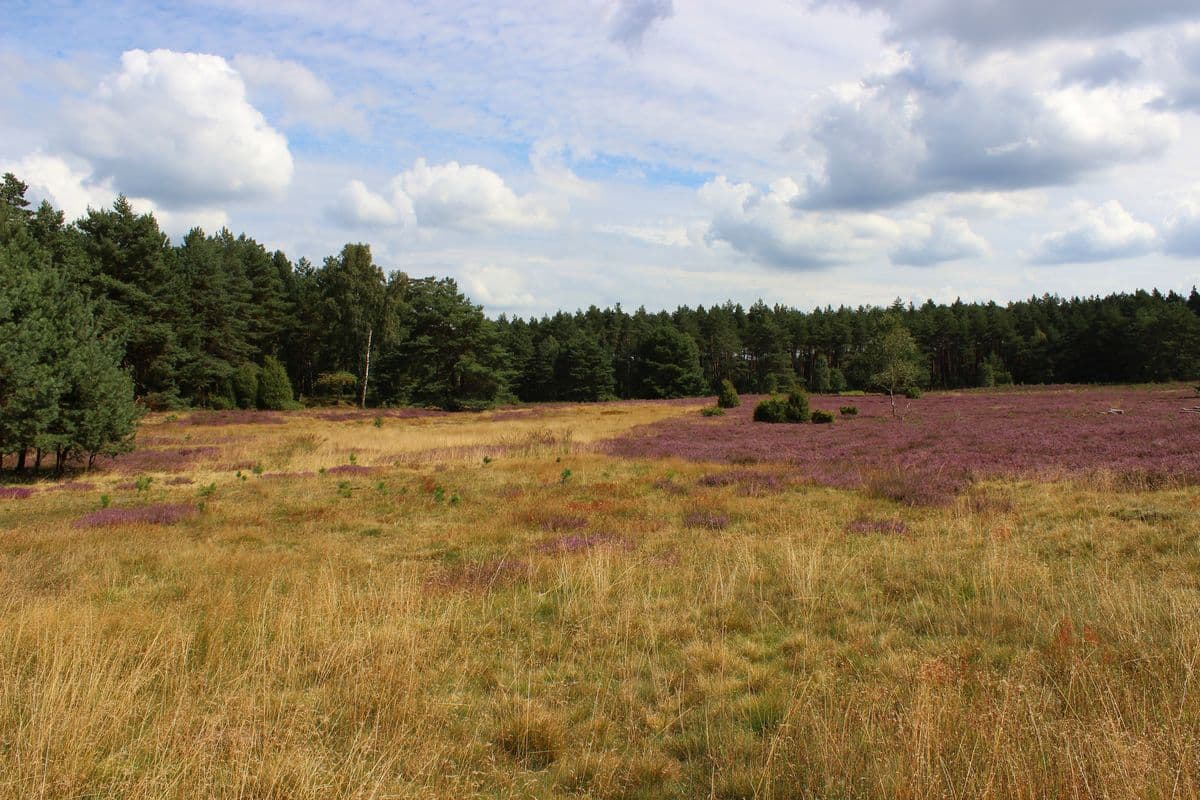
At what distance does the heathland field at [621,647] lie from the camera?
3.50 meters

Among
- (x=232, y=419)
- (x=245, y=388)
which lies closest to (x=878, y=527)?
(x=232, y=419)

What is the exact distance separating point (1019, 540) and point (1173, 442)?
13.1 metres

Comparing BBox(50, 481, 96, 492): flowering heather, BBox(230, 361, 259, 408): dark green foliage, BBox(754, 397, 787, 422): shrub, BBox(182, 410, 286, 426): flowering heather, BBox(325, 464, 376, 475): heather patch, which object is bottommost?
BBox(50, 481, 96, 492): flowering heather

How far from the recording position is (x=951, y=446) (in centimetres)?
2036

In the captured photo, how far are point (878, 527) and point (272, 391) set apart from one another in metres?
49.9

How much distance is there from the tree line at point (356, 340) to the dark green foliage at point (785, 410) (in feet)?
27.7

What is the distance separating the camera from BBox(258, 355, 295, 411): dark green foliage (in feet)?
161

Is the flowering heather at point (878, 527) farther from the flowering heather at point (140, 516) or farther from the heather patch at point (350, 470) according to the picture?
the heather patch at point (350, 470)

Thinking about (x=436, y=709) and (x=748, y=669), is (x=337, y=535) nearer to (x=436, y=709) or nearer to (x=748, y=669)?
(x=436, y=709)

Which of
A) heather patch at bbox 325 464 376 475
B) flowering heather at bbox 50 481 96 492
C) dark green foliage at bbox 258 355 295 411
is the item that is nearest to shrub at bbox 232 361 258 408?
dark green foliage at bbox 258 355 295 411

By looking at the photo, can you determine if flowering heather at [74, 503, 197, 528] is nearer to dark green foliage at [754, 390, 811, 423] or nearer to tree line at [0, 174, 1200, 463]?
tree line at [0, 174, 1200, 463]

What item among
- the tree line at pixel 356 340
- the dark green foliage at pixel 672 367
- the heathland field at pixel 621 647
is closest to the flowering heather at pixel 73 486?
the tree line at pixel 356 340

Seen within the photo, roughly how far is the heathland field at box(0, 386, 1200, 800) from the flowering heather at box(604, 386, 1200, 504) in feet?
3.72

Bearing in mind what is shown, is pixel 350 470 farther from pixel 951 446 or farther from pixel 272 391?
pixel 272 391
